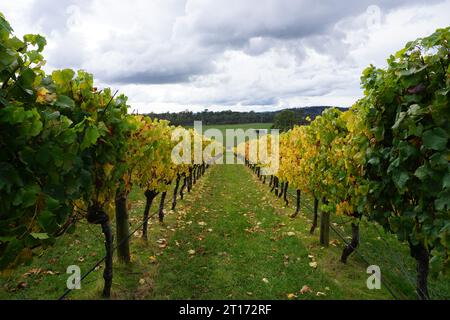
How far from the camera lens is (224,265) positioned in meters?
8.38

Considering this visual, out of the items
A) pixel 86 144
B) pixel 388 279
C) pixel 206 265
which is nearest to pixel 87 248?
pixel 206 265

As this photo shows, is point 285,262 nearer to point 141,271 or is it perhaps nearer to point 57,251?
point 141,271

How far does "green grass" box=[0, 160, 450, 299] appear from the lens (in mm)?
6820

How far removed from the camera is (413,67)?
371 cm

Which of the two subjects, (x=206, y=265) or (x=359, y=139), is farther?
(x=206, y=265)

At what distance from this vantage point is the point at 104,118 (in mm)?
5078

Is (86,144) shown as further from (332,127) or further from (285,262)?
(285,262)

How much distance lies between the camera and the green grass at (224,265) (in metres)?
6.82

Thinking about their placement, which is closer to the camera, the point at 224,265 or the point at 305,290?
the point at 305,290
